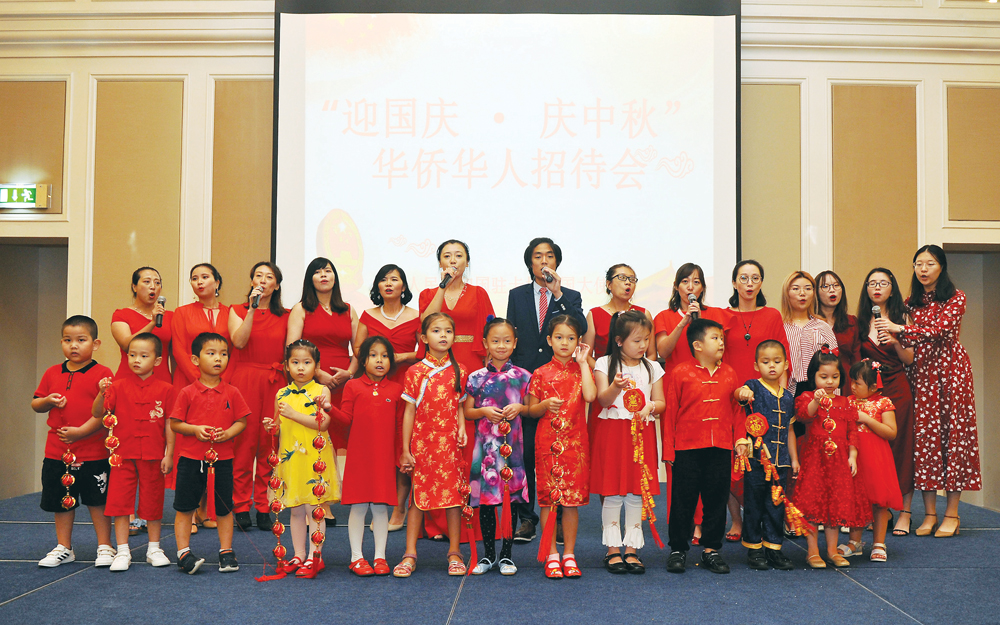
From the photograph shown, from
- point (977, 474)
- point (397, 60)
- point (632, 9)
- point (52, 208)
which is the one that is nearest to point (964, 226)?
point (977, 474)

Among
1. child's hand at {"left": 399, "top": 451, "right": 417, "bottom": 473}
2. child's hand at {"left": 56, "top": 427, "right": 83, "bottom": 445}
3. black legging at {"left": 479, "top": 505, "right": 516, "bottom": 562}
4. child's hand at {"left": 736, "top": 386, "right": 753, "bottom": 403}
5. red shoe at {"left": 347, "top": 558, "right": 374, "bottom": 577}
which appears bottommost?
Answer: red shoe at {"left": 347, "top": 558, "right": 374, "bottom": 577}

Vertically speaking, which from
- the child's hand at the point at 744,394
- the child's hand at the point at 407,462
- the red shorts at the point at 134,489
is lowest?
the red shorts at the point at 134,489

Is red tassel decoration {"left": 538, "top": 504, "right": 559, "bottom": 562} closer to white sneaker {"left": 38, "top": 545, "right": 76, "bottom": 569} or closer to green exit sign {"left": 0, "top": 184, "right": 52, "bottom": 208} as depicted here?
white sneaker {"left": 38, "top": 545, "right": 76, "bottom": 569}

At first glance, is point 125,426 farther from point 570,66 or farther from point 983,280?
point 983,280

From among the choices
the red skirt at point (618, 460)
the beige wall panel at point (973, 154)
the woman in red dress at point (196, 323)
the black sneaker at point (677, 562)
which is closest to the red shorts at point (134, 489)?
the woman in red dress at point (196, 323)

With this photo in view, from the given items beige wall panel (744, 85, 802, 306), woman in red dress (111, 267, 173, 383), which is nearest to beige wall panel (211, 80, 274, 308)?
woman in red dress (111, 267, 173, 383)

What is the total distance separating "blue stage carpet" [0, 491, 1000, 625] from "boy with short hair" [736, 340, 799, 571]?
0.11m

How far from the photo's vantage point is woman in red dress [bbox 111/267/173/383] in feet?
12.0

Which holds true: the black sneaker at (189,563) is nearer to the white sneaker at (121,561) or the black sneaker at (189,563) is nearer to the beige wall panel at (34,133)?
the white sneaker at (121,561)

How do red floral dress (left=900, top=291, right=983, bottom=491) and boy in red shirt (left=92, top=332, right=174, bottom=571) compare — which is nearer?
boy in red shirt (left=92, top=332, right=174, bottom=571)

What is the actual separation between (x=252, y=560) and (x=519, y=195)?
292 centimetres

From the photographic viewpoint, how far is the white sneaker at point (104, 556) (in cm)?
Result: 299

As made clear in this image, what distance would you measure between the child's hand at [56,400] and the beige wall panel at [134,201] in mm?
2216

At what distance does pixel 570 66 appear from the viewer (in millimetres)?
4988
